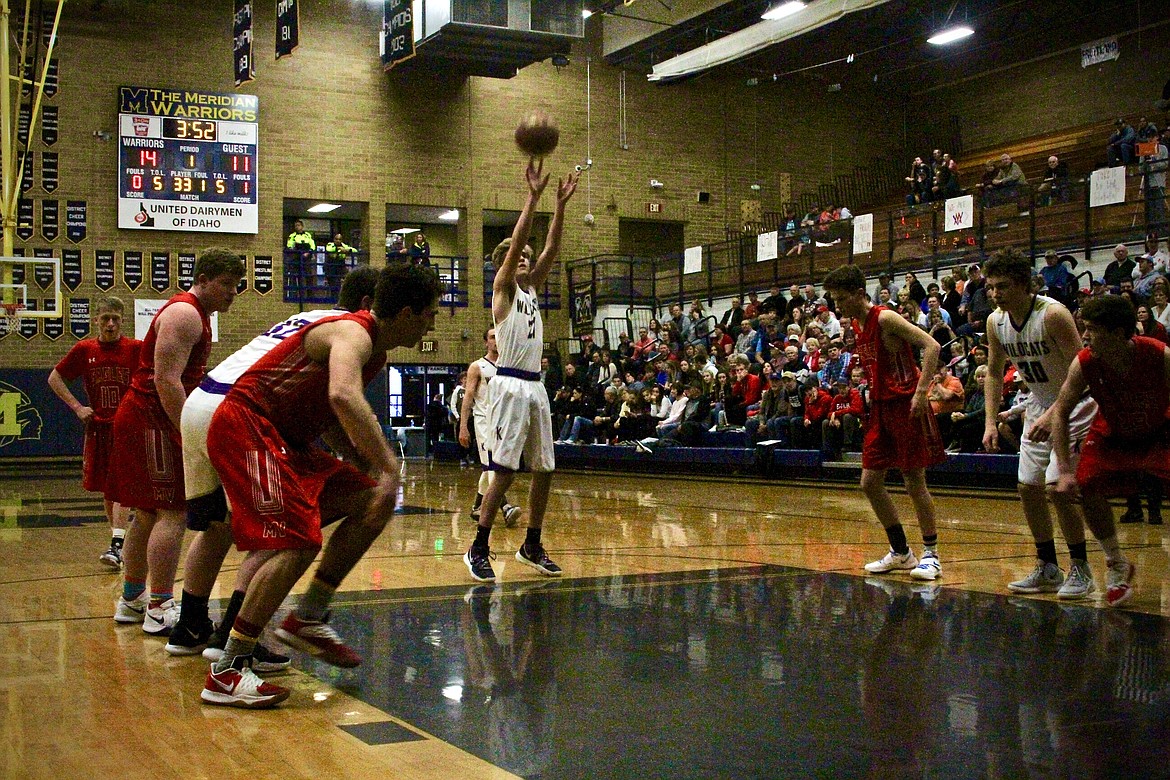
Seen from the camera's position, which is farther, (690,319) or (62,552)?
(690,319)

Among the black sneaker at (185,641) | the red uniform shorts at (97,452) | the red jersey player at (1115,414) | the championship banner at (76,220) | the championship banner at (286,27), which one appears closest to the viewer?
the black sneaker at (185,641)

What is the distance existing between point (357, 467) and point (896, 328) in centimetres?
332

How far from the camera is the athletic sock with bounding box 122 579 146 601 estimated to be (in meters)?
5.24

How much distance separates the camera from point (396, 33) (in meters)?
23.0

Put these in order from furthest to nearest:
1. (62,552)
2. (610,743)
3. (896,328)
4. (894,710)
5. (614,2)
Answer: (614,2)
(62,552)
(896,328)
(894,710)
(610,743)

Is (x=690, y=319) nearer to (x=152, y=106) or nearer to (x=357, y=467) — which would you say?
(x=152, y=106)

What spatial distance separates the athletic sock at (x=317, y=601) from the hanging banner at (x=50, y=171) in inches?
822

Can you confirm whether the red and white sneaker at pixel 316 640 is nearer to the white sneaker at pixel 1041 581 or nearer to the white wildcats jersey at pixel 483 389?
the white sneaker at pixel 1041 581

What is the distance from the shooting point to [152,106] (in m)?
22.9

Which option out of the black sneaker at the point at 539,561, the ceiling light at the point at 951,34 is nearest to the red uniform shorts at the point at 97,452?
the black sneaker at the point at 539,561

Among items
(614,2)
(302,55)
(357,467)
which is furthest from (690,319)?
(357,467)

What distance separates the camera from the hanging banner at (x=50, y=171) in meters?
22.3

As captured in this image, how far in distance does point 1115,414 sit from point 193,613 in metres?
4.07

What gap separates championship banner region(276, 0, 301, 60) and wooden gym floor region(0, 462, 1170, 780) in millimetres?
16050
